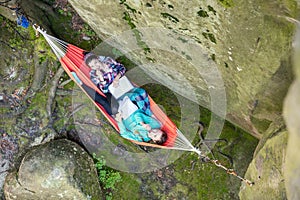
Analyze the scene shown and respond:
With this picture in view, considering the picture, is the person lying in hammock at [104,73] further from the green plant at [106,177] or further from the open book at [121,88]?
the green plant at [106,177]

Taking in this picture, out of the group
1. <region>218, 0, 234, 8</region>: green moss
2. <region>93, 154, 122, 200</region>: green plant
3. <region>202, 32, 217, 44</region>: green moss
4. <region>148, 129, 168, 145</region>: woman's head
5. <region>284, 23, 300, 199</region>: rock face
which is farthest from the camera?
<region>93, 154, 122, 200</region>: green plant

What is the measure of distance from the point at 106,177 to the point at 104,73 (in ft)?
4.19

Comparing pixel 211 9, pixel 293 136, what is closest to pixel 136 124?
pixel 211 9

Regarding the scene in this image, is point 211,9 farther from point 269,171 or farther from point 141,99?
point 141,99

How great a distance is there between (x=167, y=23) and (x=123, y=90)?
1.27 m

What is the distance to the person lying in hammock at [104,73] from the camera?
417cm

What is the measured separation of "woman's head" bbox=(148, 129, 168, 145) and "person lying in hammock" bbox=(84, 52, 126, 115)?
0.47 metres

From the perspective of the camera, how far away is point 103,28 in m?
4.23

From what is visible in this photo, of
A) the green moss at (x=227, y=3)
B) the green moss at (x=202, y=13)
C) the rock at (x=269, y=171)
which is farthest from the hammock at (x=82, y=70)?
the green moss at (x=227, y=3)

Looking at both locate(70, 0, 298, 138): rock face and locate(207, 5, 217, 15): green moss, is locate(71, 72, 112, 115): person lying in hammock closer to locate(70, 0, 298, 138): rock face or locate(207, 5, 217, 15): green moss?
locate(70, 0, 298, 138): rock face

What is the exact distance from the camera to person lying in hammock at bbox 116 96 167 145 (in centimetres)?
410

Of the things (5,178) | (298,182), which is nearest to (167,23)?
(298,182)

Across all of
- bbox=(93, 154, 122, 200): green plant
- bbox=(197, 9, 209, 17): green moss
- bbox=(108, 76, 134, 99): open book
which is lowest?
bbox=(93, 154, 122, 200): green plant

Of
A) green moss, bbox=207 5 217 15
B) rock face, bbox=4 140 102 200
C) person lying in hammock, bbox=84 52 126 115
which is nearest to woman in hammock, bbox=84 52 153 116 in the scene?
person lying in hammock, bbox=84 52 126 115
